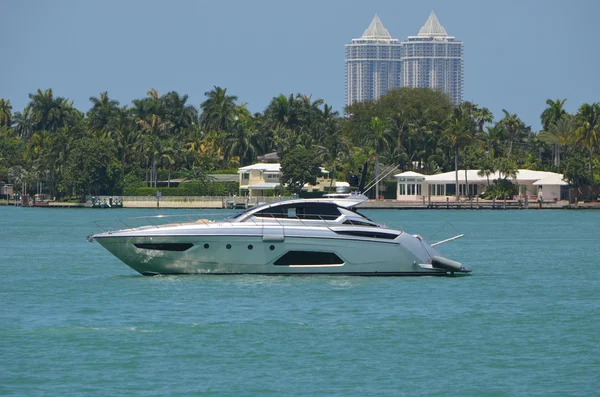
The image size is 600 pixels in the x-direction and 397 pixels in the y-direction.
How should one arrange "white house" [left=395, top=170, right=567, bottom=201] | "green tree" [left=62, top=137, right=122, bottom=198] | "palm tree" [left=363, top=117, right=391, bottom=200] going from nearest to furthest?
1. "white house" [left=395, top=170, right=567, bottom=201]
2. "green tree" [left=62, top=137, right=122, bottom=198]
3. "palm tree" [left=363, top=117, right=391, bottom=200]

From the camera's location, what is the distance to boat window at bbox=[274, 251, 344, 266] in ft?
123

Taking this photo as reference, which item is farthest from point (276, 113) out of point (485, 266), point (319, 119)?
point (485, 266)

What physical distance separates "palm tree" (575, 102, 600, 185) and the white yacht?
93.2 metres

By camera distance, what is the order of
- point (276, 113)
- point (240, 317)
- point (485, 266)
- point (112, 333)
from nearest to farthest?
1. point (112, 333)
2. point (240, 317)
3. point (485, 266)
4. point (276, 113)

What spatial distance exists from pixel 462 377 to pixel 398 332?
5.42 metres

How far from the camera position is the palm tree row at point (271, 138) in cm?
13350

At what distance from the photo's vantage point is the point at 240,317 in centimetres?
3219

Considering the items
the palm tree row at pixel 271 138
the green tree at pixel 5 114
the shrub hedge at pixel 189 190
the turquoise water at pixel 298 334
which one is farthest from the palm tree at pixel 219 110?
the turquoise water at pixel 298 334

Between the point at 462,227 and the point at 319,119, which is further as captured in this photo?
the point at 319,119

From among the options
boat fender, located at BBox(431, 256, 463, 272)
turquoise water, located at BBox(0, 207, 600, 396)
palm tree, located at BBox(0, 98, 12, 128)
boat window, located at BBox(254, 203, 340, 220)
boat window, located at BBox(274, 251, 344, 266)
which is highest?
palm tree, located at BBox(0, 98, 12, 128)

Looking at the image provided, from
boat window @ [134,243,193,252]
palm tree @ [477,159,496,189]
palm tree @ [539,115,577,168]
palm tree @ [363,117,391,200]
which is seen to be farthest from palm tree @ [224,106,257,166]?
boat window @ [134,243,193,252]

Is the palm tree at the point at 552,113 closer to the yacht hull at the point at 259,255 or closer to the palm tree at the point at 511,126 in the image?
the palm tree at the point at 511,126

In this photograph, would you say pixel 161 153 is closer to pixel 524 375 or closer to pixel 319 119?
pixel 319 119

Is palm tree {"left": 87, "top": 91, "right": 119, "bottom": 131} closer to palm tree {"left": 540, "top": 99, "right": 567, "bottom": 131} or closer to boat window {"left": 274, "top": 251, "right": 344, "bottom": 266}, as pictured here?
palm tree {"left": 540, "top": 99, "right": 567, "bottom": 131}
